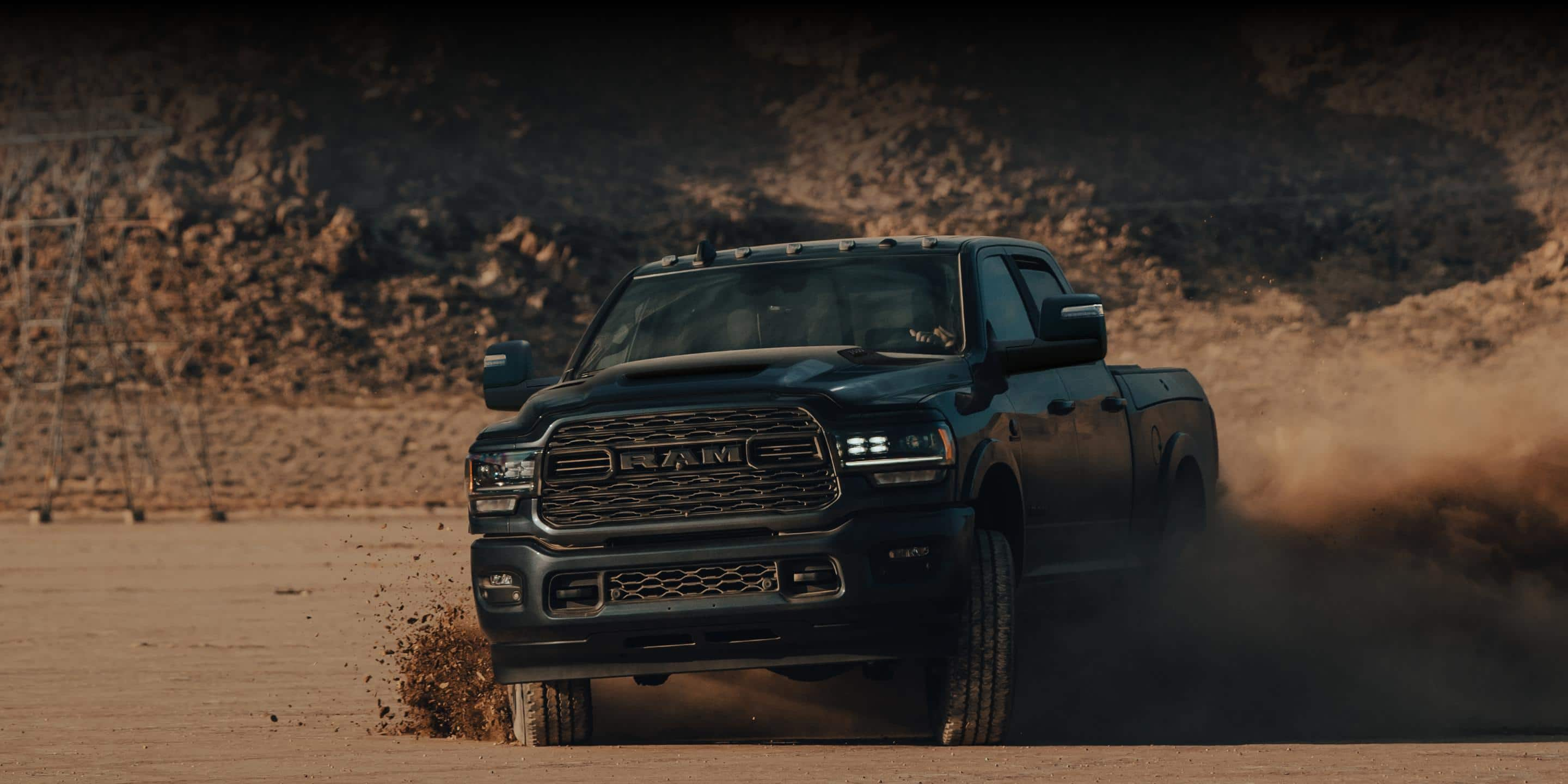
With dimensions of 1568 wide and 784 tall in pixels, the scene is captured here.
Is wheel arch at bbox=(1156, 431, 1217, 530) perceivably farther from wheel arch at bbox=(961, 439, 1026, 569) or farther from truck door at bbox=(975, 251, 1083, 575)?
wheel arch at bbox=(961, 439, 1026, 569)

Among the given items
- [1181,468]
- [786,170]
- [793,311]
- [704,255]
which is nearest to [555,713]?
[793,311]

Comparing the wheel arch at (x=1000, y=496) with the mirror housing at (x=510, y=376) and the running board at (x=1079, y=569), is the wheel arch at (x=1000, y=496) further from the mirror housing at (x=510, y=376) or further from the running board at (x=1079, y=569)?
the mirror housing at (x=510, y=376)

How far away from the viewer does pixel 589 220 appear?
56.2 m

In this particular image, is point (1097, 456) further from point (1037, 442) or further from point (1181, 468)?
point (1181, 468)

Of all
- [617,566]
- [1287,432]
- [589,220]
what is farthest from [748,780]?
[589,220]

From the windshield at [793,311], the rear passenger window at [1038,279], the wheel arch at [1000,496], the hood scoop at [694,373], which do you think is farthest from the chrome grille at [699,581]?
the rear passenger window at [1038,279]

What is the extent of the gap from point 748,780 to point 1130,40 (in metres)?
69.3

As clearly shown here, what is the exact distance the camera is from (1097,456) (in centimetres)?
990

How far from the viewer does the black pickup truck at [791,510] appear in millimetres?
8000

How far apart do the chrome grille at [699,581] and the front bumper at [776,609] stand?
Result: 22 millimetres

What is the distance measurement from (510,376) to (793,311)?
4.04 ft

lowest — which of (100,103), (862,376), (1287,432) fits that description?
(1287,432)

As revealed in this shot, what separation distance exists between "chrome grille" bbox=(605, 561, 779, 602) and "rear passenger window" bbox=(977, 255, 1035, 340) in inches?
71.2

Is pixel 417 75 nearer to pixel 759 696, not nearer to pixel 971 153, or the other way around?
pixel 971 153
